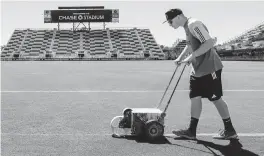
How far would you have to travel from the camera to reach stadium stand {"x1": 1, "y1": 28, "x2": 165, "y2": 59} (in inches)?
3866

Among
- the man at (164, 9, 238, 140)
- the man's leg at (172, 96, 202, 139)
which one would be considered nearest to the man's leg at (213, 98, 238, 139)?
the man at (164, 9, 238, 140)

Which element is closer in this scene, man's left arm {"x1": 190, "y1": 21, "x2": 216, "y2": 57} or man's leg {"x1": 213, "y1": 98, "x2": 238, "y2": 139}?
man's left arm {"x1": 190, "y1": 21, "x2": 216, "y2": 57}

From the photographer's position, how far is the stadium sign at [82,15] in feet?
344

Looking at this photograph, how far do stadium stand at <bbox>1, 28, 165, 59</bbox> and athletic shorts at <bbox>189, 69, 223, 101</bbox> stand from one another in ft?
292

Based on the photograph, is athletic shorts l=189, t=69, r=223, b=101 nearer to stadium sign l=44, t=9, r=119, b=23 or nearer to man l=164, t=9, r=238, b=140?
man l=164, t=9, r=238, b=140

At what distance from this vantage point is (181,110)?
25.3 ft

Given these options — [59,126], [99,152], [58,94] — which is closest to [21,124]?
[59,126]

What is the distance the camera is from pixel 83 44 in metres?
103

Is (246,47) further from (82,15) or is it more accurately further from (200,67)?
(200,67)

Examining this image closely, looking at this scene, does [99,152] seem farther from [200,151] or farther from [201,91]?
[201,91]

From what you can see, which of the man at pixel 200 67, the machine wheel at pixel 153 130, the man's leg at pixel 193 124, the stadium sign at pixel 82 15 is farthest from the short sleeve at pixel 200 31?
the stadium sign at pixel 82 15

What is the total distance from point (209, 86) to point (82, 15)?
102909mm

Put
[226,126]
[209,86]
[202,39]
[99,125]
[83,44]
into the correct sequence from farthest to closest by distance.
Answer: [83,44] → [99,125] → [226,126] → [209,86] → [202,39]

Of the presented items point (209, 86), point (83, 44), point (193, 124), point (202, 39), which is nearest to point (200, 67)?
point (209, 86)
